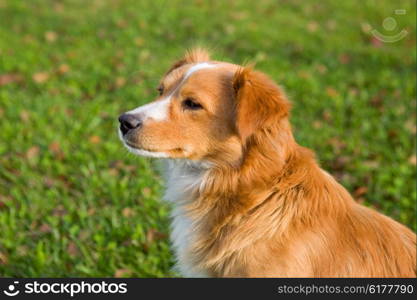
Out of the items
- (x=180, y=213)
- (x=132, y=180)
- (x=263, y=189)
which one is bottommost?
(x=132, y=180)

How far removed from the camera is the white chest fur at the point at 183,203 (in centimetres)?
338

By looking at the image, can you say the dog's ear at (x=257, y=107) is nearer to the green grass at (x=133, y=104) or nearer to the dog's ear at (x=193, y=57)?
the dog's ear at (x=193, y=57)

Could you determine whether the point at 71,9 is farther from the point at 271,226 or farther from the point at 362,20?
the point at 271,226

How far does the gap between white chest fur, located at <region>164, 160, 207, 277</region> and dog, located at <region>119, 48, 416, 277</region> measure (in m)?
0.01

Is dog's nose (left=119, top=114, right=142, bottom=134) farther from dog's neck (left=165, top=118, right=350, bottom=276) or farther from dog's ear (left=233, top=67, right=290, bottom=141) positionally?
dog's ear (left=233, top=67, right=290, bottom=141)

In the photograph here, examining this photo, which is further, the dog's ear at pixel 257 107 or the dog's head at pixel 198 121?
the dog's head at pixel 198 121

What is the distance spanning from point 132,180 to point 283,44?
4.99 m

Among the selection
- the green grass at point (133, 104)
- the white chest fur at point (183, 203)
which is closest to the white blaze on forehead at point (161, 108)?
the white chest fur at point (183, 203)

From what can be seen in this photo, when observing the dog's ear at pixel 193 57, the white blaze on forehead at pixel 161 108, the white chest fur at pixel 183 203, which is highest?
the dog's ear at pixel 193 57

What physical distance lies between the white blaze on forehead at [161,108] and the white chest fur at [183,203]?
35 cm

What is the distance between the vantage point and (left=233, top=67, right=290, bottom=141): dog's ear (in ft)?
10.1

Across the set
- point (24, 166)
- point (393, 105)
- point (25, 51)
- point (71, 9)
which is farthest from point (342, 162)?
point (71, 9)

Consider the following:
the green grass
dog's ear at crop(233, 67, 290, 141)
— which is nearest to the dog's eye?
dog's ear at crop(233, 67, 290, 141)

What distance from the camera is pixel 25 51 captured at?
8.41m
